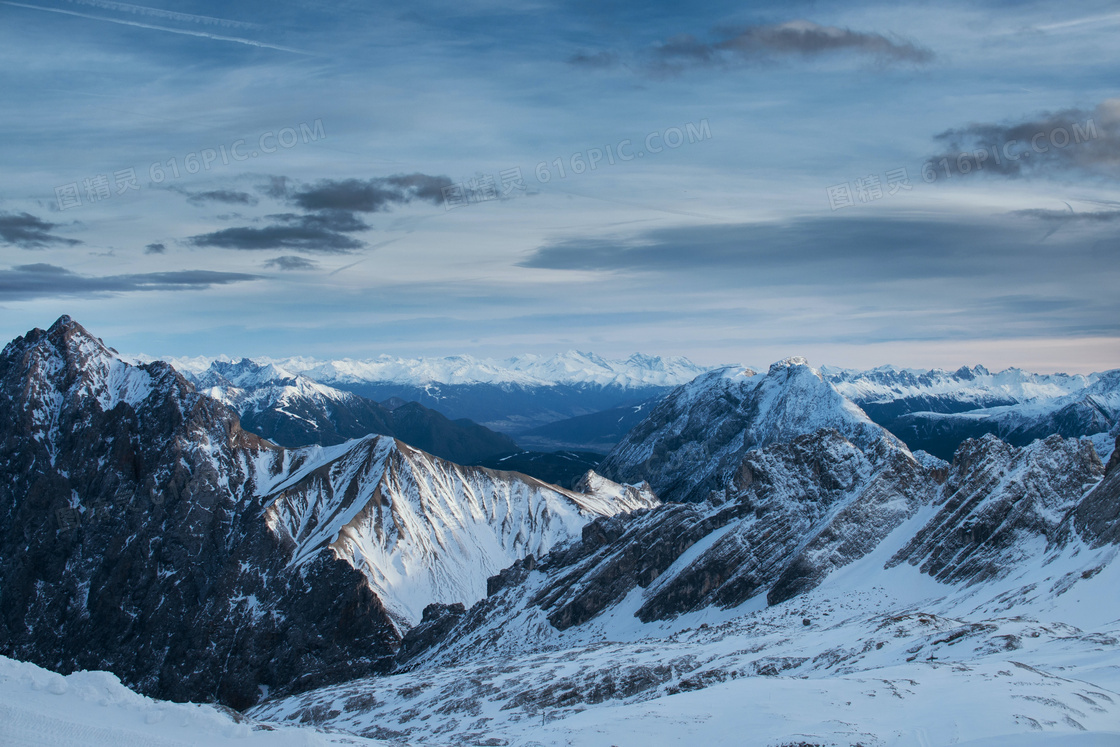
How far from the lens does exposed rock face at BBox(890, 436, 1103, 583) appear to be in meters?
113

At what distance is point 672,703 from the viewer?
187 feet

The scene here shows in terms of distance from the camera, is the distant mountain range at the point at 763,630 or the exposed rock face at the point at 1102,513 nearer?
the distant mountain range at the point at 763,630

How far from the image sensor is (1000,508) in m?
119

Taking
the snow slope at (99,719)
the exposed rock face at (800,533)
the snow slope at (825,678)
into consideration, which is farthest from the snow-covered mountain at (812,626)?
the snow slope at (99,719)

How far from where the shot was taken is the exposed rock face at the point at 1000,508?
369ft

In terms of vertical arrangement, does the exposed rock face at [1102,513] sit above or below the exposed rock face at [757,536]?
above

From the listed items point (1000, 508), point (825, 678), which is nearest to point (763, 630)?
point (825, 678)

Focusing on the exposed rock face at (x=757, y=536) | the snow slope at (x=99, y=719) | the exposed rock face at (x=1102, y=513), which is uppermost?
the snow slope at (x=99, y=719)

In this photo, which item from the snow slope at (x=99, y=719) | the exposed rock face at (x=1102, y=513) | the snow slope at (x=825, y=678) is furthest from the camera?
the exposed rock face at (x=1102, y=513)

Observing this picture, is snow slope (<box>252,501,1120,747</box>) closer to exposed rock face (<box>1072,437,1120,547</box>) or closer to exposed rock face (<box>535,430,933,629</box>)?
exposed rock face (<box>1072,437,1120,547</box>)

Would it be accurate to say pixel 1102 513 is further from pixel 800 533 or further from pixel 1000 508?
pixel 800 533

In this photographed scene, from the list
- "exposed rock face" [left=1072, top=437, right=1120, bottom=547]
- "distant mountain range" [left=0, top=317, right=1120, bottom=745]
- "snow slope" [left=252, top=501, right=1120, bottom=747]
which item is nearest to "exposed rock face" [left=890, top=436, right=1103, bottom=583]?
"distant mountain range" [left=0, top=317, right=1120, bottom=745]

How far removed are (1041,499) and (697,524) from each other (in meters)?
62.9

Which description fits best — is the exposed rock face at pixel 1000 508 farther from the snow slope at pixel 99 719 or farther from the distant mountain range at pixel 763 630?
→ the snow slope at pixel 99 719
